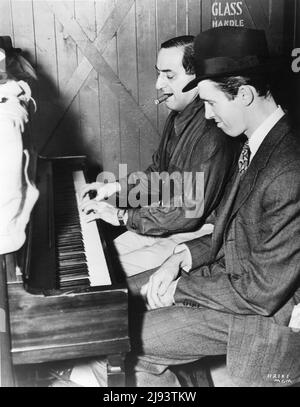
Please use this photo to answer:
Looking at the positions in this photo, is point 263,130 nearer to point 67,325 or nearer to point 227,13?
point 67,325

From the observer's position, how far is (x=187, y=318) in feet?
5.75

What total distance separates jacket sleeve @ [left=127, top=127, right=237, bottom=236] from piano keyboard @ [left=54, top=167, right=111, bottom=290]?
28 cm

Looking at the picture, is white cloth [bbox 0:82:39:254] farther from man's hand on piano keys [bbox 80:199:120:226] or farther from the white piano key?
man's hand on piano keys [bbox 80:199:120:226]

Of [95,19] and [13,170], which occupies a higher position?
[95,19]

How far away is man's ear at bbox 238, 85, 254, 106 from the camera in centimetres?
173

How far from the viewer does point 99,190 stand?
8.05 ft

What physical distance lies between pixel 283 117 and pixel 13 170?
3.16 ft

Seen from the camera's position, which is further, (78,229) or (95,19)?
(95,19)

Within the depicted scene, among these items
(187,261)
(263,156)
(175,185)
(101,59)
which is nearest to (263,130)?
(263,156)

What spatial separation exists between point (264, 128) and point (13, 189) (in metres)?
0.94

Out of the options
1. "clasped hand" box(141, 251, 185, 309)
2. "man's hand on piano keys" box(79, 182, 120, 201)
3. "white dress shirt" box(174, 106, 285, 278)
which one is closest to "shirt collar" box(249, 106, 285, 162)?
"white dress shirt" box(174, 106, 285, 278)

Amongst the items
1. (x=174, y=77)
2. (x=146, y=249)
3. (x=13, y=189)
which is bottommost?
(x=146, y=249)
